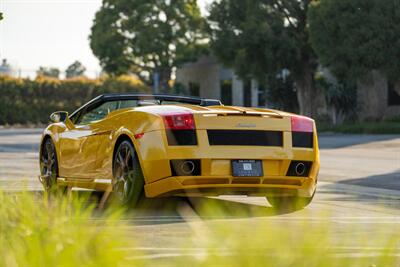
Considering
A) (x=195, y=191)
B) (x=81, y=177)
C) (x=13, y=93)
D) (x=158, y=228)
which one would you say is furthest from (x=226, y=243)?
(x=13, y=93)

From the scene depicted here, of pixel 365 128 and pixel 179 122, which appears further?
pixel 365 128

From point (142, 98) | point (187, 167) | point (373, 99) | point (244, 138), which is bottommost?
point (373, 99)

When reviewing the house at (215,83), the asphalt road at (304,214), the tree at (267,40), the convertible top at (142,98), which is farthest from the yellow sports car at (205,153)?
the house at (215,83)

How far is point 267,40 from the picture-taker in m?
45.8

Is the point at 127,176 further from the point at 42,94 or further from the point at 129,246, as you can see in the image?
the point at 42,94

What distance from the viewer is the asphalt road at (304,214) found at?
22.6 ft

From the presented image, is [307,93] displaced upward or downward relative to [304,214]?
downward

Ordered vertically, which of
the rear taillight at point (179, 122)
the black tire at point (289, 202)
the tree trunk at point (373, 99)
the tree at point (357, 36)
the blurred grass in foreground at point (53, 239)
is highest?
the tree at point (357, 36)

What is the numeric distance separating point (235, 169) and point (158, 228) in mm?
1497

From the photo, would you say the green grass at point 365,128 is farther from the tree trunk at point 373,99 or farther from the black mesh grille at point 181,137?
the black mesh grille at point 181,137

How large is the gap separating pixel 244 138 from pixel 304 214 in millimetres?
958

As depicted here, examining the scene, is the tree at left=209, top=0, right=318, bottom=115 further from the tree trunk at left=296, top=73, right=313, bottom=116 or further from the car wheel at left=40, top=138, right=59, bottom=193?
the car wheel at left=40, top=138, right=59, bottom=193

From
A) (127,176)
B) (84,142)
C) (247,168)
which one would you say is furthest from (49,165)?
(247,168)

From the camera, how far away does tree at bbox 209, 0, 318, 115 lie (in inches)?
1811
